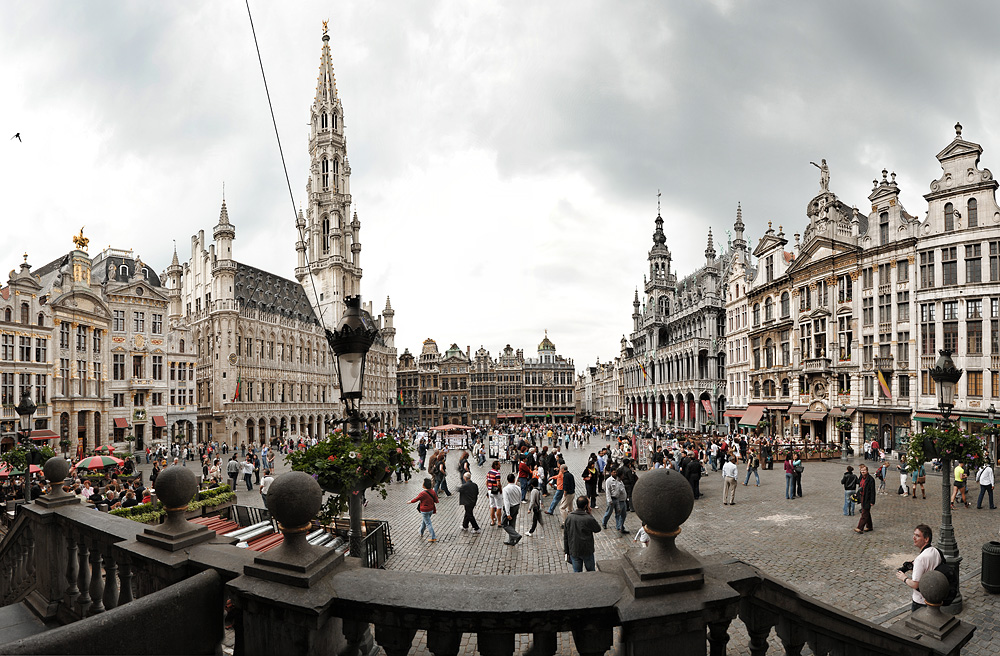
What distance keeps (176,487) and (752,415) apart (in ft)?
152

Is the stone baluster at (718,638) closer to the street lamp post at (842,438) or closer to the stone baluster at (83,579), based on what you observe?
the stone baluster at (83,579)

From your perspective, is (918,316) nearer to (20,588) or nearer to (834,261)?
(834,261)

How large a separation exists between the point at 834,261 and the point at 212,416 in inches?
2224

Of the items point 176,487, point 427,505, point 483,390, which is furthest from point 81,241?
point 483,390

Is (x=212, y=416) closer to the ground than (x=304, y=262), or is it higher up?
closer to the ground

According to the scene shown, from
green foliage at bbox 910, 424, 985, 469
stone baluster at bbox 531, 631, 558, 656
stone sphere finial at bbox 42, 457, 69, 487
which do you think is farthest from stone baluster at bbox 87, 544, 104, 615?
green foliage at bbox 910, 424, 985, 469

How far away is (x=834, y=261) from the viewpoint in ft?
122

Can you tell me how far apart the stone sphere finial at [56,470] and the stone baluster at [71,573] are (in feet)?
3.21

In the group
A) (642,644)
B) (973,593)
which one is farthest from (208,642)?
(973,593)

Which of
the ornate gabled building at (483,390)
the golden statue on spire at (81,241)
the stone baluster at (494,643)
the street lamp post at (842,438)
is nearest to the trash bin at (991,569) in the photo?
the stone baluster at (494,643)

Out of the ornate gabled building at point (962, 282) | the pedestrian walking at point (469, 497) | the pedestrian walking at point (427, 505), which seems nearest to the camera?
the pedestrian walking at point (427, 505)

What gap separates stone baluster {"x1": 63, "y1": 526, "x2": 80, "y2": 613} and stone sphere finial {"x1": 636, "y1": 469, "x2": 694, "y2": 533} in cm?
500

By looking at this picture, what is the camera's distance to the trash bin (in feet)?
31.3

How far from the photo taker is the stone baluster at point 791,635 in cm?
334
